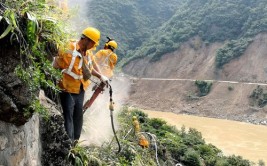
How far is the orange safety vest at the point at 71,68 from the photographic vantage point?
4246 millimetres

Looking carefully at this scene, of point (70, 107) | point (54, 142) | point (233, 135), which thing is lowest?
point (233, 135)

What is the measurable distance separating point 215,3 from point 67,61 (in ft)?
210

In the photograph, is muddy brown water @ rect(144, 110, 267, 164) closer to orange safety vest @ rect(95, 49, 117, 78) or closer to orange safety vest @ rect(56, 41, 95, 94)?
orange safety vest @ rect(95, 49, 117, 78)

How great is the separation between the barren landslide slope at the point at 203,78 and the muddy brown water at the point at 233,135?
2613 mm

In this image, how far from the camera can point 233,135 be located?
3259cm

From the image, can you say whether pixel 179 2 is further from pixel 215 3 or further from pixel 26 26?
pixel 26 26

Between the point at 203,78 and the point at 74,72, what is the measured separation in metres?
48.9

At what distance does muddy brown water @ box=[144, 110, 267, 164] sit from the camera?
26.8 meters

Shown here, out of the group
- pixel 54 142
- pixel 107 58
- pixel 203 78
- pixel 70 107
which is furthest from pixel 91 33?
pixel 203 78

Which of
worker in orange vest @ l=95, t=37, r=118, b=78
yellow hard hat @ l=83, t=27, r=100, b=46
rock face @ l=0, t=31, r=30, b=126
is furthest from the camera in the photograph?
worker in orange vest @ l=95, t=37, r=118, b=78

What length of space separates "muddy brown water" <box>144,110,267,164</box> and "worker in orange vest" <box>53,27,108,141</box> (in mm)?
20259

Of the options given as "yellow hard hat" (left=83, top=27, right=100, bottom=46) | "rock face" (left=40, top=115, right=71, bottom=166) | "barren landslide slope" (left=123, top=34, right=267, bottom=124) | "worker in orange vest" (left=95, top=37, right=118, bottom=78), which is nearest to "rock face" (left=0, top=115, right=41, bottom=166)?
"rock face" (left=40, top=115, right=71, bottom=166)

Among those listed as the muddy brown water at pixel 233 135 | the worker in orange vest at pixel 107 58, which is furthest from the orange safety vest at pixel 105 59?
the muddy brown water at pixel 233 135

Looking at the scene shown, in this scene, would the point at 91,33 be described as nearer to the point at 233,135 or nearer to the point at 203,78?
the point at 233,135
